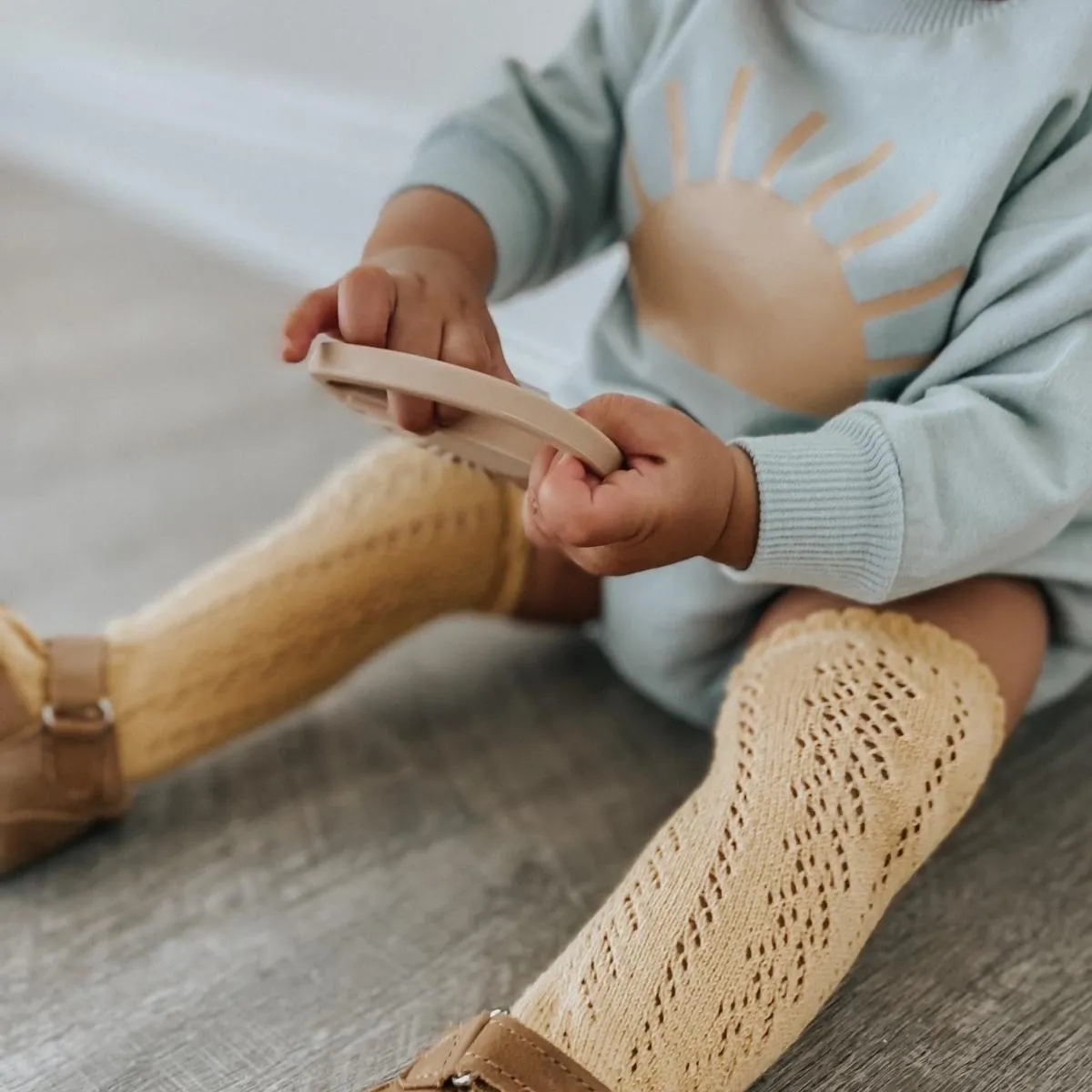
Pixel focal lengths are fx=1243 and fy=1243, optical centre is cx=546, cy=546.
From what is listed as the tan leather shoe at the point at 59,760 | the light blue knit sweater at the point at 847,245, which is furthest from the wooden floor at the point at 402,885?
the light blue knit sweater at the point at 847,245

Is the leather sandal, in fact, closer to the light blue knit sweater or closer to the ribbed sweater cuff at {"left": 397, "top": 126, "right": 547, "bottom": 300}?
the light blue knit sweater

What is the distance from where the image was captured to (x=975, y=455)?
1.48 feet

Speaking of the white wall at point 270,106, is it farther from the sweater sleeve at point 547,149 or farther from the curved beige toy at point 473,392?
the curved beige toy at point 473,392

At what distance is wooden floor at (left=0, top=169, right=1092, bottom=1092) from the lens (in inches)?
17.6

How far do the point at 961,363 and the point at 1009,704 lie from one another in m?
0.15

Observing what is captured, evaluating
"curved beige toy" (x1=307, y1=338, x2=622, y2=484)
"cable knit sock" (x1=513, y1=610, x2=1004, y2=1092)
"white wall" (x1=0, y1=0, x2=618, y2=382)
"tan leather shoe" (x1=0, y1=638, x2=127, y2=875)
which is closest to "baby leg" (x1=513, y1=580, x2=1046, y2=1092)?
"cable knit sock" (x1=513, y1=610, x2=1004, y2=1092)

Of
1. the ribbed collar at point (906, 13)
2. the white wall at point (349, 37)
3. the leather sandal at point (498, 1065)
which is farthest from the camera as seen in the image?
the white wall at point (349, 37)

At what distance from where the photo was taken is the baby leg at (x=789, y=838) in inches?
15.6

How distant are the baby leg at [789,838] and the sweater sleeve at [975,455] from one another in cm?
4

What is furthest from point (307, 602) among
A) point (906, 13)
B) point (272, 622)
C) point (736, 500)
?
point (906, 13)

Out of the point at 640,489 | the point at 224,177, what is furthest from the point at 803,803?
the point at 224,177

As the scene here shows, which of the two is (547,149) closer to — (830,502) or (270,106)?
(830,502)

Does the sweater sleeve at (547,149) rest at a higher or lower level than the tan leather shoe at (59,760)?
higher

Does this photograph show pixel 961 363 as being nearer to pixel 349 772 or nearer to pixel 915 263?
pixel 915 263
